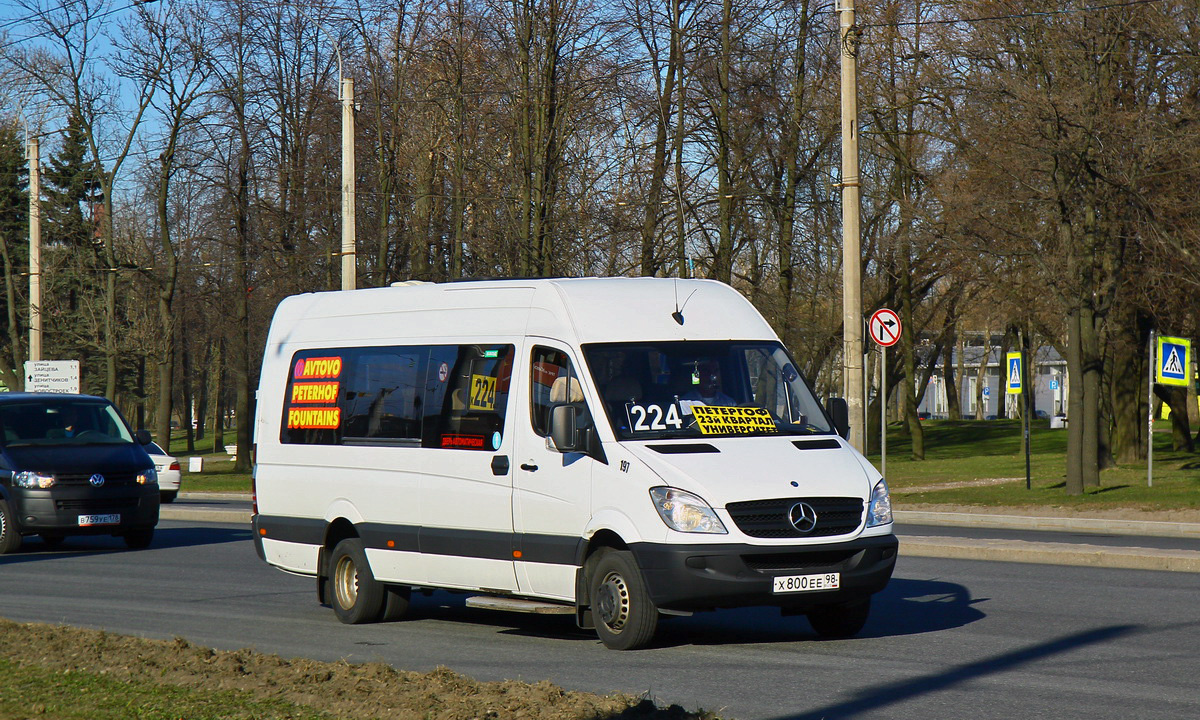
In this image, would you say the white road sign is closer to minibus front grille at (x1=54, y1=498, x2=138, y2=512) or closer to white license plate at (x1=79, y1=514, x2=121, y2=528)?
minibus front grille at (x1=54, y1=498, x2=138, y2=512)

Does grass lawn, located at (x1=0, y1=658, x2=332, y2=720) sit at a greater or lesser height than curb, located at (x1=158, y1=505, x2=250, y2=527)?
greater

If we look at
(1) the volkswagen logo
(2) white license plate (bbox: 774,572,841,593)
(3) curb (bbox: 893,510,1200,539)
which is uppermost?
(1) the volkswagen logo

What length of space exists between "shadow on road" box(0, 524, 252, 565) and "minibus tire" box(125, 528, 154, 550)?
0.27 feet

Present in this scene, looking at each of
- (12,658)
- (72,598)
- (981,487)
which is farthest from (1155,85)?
(12,658)

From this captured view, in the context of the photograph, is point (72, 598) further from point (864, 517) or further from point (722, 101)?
point (722, 101)

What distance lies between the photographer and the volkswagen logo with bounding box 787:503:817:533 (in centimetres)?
925

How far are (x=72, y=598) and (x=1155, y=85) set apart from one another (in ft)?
79.4

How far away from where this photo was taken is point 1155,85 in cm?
2927

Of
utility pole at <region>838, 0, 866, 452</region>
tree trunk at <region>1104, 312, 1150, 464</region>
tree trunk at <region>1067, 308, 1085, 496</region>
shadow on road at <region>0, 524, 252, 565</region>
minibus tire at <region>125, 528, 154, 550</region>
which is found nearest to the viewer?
shadow on road at <region>0, 524, 252, 565</region>

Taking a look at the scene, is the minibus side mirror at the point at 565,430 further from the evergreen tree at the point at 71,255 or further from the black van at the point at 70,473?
the evergreen tree at the point at 71,255

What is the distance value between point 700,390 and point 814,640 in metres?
1.92

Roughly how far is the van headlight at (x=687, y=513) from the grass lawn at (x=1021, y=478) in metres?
16.5

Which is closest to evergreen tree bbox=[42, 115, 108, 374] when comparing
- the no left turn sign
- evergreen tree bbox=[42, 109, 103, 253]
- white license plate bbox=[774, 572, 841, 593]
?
evergreen tree bbox=[42, 109, 103, 253]

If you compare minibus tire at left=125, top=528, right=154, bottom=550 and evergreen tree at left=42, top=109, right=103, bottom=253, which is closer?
minibus tire at left=125, top=528, right=154, bottom=550
